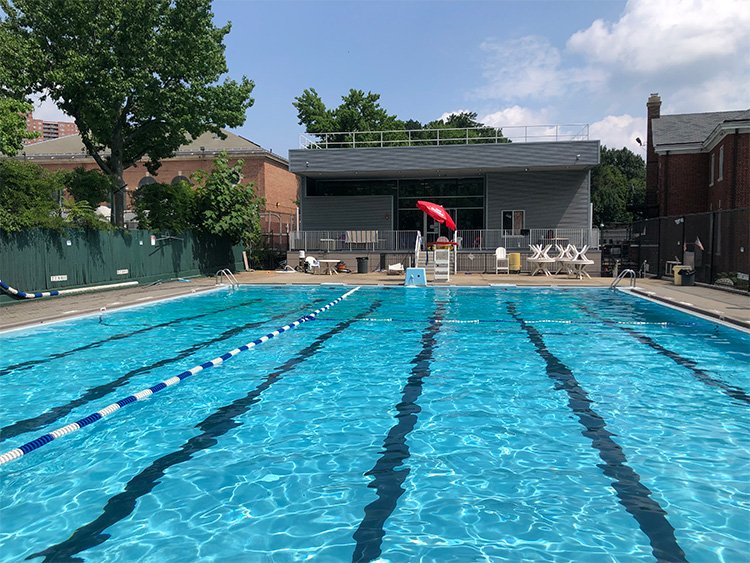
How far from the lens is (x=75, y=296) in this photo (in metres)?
16.7

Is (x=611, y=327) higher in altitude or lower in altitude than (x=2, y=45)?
lower

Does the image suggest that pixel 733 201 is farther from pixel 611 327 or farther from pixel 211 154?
pixel 211 154

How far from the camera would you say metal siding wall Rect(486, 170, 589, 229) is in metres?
28.2

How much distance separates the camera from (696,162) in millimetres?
31562

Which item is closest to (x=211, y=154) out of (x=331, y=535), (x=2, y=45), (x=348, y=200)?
(x=348, y=200)

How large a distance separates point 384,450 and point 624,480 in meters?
2.04

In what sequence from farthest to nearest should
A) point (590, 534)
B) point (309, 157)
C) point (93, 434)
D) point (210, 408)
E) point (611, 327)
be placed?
point (309, 157)
point (611, 327)
point (210, 408)
point (93, 434)
point (590, 534)

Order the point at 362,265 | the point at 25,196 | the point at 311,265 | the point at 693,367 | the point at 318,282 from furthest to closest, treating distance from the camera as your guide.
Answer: the point at 362,265 < the point at 311,265 < the point at 318,282 < the point at 25,196 < the point at 693,367

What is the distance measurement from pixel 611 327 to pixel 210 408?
878 cm

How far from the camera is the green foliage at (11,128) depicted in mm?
14685

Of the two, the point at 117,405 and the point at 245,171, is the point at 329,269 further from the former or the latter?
the point at 117,405

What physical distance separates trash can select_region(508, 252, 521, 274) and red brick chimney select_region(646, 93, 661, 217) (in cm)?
1403

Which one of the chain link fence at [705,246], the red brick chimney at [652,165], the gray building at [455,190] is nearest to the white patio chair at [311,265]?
the gray building at [455,190]

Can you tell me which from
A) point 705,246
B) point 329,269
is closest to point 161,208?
point 329,269
